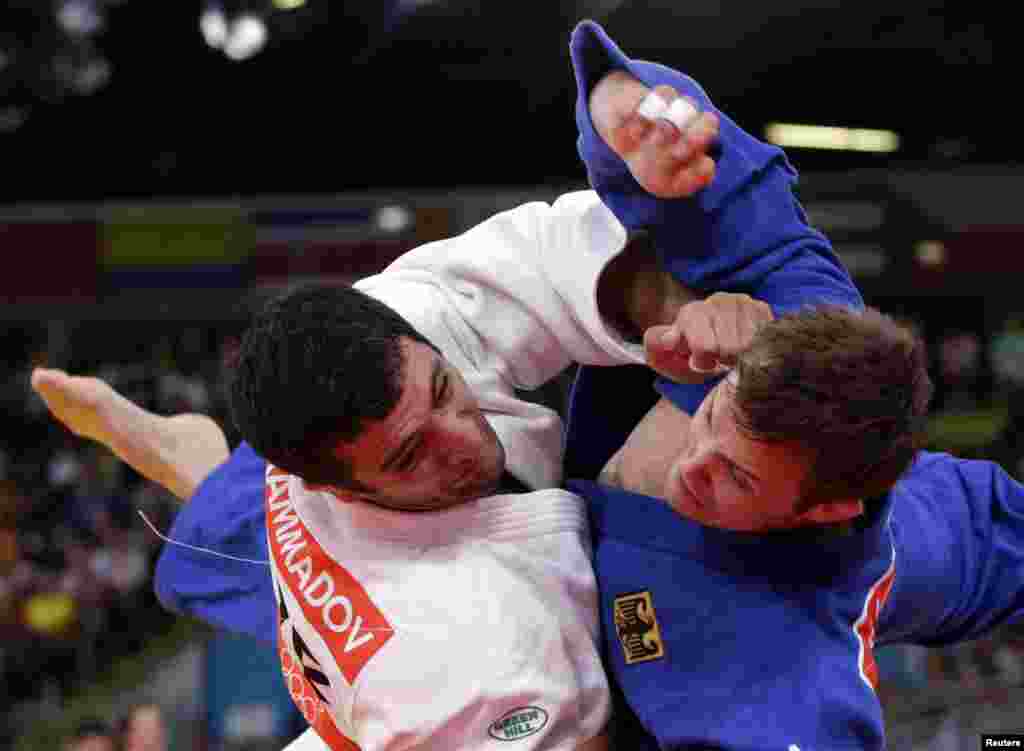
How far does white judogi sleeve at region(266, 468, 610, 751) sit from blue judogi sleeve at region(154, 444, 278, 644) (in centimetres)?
37

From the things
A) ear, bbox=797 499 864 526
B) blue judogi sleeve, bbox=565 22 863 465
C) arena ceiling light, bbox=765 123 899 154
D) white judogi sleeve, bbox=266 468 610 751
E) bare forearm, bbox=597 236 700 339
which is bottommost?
arena ceiling light, bbox=765 123 899 154

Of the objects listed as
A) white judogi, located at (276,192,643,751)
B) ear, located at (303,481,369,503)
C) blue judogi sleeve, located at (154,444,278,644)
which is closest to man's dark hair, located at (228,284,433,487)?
ear, located at (303,481,369,503)

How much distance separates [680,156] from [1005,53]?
345cm

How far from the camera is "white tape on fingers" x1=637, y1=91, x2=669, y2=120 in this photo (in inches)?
37.3

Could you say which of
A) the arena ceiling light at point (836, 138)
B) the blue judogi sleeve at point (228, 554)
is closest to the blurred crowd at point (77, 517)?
the arena ceiling light at point (836, 138)

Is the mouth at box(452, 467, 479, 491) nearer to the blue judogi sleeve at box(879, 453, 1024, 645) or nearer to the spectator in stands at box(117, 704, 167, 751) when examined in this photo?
the blue judogi sleeve at box(879, 453, 1024, 645)

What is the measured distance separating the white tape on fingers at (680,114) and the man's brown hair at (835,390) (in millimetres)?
185

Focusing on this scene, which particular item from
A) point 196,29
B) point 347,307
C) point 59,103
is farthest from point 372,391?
point 59,103

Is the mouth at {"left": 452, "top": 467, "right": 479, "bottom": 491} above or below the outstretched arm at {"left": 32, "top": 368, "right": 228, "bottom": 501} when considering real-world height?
above

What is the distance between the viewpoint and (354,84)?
4.67 m

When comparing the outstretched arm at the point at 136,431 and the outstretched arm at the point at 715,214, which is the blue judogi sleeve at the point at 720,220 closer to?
the outstretched arm at the point at 715,214

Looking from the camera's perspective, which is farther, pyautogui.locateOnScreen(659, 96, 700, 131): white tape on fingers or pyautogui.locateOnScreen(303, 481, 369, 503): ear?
pyautogui.locateOnScreen(303, 481, 369, 503): ear

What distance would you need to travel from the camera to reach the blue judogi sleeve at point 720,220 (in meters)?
1.06

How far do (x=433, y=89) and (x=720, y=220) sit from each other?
11.9 feet
